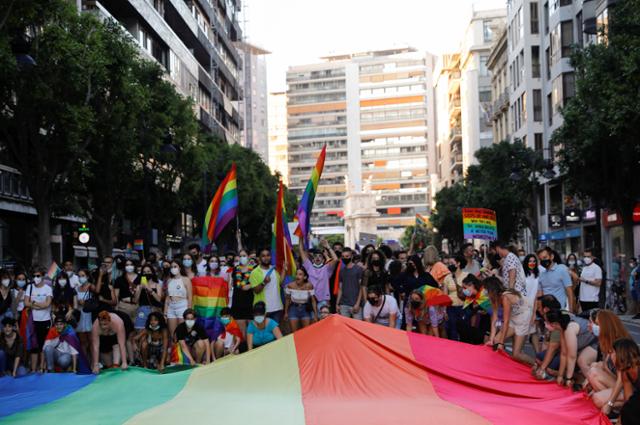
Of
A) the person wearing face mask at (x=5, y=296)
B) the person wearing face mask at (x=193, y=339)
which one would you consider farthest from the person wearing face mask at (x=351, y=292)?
the person wearing face mask at (x=5, y=296)

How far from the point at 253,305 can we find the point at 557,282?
5.46 metres

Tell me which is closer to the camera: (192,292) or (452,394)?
(452,394)

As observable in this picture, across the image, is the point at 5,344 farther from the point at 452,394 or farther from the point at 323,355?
the point at 452,394

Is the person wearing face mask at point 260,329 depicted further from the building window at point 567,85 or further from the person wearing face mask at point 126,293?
the building window at point 567,85

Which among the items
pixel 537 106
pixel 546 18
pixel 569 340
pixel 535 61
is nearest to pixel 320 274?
pixel 569 340

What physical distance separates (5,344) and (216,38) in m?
69.6

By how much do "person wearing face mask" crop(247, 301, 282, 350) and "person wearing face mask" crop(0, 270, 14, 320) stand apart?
16.3 ft

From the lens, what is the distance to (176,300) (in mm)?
16797

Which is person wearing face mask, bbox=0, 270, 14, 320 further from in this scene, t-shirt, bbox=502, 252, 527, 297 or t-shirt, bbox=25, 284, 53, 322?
t-shirt, bbox=502, 252, 527, 297

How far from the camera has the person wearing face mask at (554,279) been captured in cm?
1683

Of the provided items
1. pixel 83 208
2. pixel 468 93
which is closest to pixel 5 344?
pixel 83 208

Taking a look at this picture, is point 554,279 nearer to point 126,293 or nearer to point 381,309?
point 381,309

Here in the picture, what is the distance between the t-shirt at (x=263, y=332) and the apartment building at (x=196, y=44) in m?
30.0

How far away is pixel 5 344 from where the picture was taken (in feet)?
53.9
